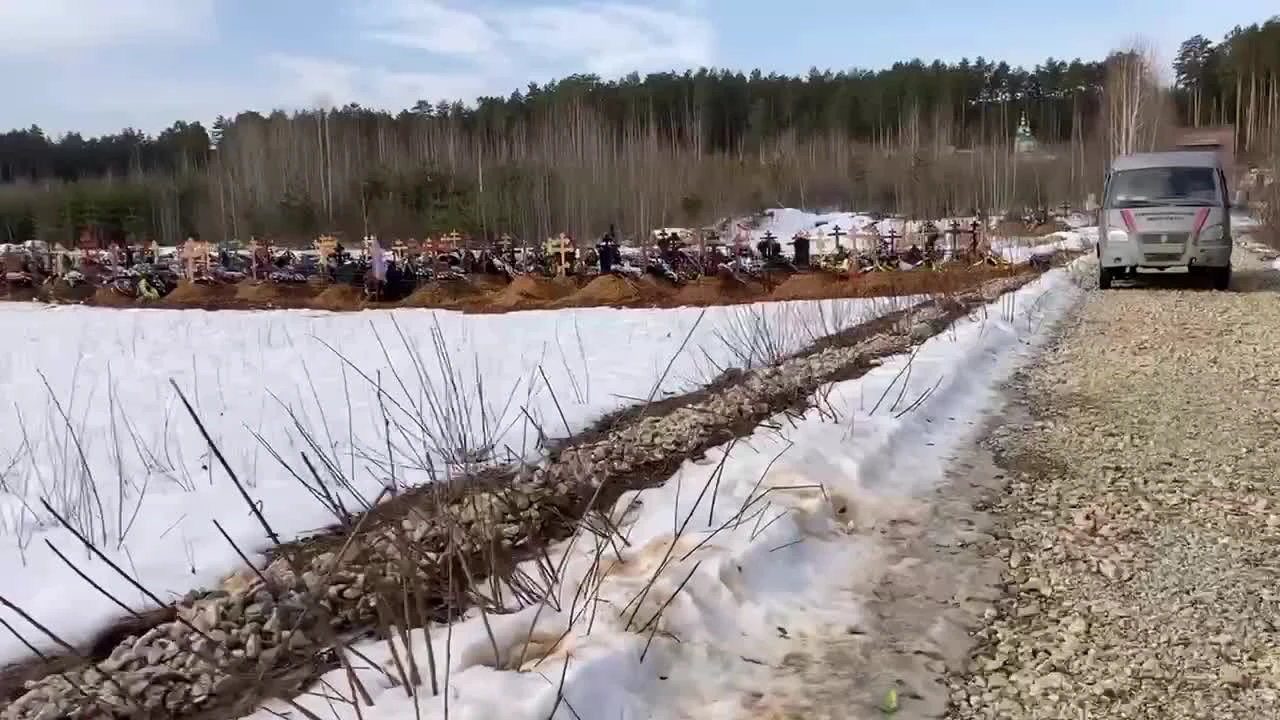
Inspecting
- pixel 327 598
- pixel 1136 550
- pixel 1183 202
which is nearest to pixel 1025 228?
pixel 1183 202

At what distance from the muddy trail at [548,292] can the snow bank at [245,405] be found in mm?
1566

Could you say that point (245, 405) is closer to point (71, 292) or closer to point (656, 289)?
point (656, 289)

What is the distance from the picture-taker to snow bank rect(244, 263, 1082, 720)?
263cm

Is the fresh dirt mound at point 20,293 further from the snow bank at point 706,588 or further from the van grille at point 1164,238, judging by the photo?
the snow bank at point 706,588

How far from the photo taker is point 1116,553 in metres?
3.73

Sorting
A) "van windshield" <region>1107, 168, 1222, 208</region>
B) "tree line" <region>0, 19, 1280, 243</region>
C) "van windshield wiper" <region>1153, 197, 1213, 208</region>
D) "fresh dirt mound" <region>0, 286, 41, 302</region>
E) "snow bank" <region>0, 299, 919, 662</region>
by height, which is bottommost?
"snow bank" <region>0, 299, 919, 662</region>

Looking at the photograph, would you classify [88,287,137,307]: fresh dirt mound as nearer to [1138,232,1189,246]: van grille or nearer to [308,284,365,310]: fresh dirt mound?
[308,284,365,310]: fresh dirt mound

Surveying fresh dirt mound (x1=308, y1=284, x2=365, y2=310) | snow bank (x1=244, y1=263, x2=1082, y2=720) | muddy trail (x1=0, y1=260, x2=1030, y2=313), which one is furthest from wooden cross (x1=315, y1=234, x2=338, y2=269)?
snow bank (x1=244, y1=263, x2=1082, y2=720)

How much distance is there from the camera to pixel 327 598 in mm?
3545

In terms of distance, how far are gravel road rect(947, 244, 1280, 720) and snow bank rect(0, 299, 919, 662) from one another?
2307 millimetres

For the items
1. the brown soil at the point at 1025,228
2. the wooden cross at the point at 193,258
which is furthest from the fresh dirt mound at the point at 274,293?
the brown soil at the point at 1025,228

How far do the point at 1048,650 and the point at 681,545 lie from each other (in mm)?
1385

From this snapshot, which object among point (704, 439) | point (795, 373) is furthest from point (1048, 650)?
point (795, 373)

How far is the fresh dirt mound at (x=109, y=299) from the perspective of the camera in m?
24.8
